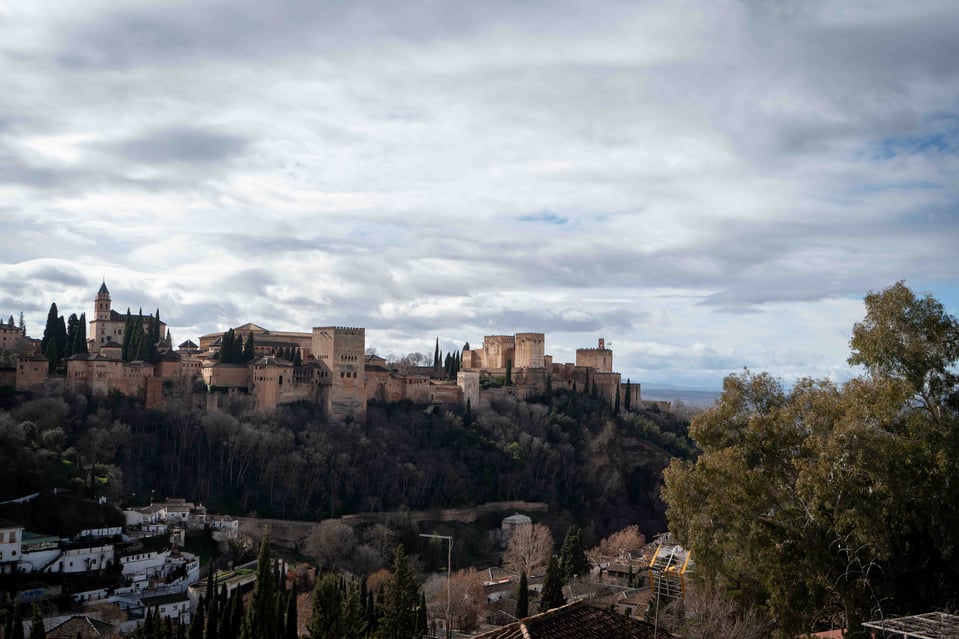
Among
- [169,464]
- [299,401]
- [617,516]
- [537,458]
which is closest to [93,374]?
[169,464]

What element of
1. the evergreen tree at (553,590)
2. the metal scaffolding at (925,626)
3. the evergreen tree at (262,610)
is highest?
the metal scaffolding at (925,626)

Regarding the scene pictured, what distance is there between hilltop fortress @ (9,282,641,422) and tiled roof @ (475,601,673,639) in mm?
39778

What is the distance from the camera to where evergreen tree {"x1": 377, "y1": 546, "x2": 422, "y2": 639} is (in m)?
20.7

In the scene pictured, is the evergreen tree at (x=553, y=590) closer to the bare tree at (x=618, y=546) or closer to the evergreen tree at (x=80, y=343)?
the bare tree at (x=618, y=546)

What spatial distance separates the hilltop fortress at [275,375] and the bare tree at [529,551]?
15092 millimetres

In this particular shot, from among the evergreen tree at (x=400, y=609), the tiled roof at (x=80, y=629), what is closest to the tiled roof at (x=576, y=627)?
the evergreen tree at (x=400, y=609)

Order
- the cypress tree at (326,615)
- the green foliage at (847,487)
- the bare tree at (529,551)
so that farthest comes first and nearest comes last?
the bare tree at (529,551) < the cypress tree at (326,615) < the green foliage at (847,487)

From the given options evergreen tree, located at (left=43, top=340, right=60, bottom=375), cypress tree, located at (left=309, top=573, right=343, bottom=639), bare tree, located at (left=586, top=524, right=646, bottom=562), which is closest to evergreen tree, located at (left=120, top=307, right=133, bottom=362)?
evergreen tree, located at (left=43, top=340, right=60, bottom=375)

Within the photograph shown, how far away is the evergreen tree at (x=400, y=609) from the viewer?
67.8 feet

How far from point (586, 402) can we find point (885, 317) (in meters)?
52.3

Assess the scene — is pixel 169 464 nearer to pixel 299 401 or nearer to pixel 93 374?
pixel 93 374

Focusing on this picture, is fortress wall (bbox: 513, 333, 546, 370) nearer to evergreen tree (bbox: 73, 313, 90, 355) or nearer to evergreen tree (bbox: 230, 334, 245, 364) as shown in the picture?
evergreen tree (bbox: 230, 334, 245, 364)

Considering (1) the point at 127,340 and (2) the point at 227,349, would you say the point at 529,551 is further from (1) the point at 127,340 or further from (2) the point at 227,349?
(1) the point at 127,340

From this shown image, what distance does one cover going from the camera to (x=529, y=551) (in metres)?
38.6
